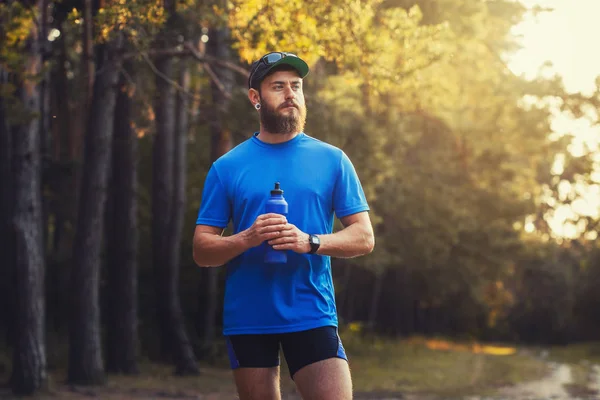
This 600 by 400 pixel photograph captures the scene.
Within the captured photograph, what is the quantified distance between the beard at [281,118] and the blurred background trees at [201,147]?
21.2 ft

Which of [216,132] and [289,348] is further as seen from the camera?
[216,132]

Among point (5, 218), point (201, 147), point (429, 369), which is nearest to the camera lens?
point (5, 218)

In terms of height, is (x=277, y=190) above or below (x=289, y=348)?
above

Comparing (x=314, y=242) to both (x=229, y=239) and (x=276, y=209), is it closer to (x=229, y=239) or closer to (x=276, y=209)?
(x=276, y=209)

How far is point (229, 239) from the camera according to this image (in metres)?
4.69

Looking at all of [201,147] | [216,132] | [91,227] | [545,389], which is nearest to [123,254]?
[91,227]

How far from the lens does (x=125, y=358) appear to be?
2047 cm

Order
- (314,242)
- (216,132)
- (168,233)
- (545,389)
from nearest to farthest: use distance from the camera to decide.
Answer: (314,242)
(545,389)
(168,233)
(216,132)

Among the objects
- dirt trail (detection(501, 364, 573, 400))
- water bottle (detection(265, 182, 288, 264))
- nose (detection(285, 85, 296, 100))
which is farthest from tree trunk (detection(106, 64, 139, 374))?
water bottle (detection(265, 182, 288, 264))

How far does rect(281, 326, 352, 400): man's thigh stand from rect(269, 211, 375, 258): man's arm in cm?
38

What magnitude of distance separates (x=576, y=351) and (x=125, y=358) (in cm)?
2501

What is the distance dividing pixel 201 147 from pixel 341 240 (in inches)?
1085

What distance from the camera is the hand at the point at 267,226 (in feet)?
14.9

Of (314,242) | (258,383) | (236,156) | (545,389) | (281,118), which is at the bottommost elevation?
(545,389)
